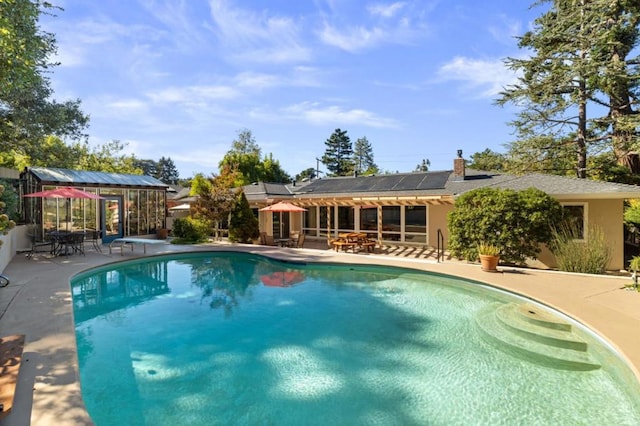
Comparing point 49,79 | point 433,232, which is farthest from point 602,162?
point 49,79

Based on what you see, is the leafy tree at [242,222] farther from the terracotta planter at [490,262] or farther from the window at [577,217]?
the window at [577,217]

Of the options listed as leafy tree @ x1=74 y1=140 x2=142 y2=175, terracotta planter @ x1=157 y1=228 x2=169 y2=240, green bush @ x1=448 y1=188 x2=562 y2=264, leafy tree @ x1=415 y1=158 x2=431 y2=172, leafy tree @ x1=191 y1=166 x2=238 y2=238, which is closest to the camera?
green bush @ x1=448 y1=188 x2=562 y2=264

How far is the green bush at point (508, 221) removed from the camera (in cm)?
1169

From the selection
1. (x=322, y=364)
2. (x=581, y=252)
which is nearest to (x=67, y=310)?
(x=322, y=364)

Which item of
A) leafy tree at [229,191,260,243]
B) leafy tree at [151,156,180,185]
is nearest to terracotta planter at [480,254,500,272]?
leafy tree at [229,191,260,243]

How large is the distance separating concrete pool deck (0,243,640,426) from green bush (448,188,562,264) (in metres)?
0.91

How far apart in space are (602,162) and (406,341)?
19.8m

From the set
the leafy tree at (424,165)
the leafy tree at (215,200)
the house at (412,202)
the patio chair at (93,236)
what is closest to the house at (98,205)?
the patio chair at (93,236)

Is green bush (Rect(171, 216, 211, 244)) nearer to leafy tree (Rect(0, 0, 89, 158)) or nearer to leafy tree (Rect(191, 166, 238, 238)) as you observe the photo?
leafy tree (Rect(191, 166, 238, 238))

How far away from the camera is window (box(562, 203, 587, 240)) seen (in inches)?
484

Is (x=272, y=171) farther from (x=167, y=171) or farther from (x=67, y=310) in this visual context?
(x=167, y=171)

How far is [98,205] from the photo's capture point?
1902 centimetres

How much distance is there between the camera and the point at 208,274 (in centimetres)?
1322

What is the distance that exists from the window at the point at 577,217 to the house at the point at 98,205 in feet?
67.9
